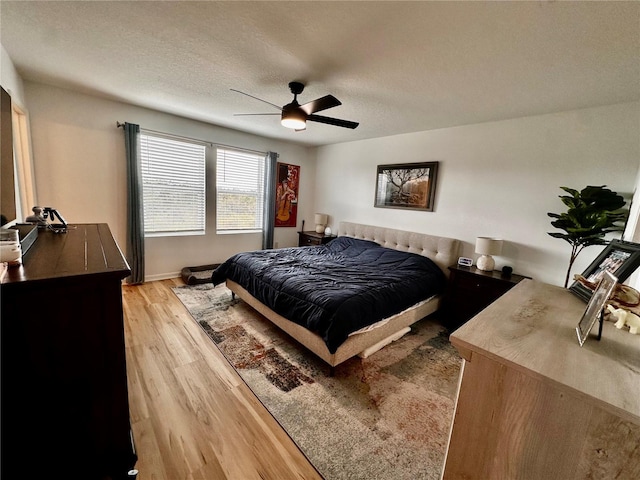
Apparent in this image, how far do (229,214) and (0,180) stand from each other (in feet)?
10.5

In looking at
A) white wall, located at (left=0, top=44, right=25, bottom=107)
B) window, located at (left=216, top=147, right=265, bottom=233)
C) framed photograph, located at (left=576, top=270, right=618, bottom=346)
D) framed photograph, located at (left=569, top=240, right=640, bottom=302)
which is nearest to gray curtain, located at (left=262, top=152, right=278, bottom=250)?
window, located at (left=216, top=147, right=265, bottom=233)

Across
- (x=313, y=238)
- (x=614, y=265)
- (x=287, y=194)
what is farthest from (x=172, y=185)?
(x=614, y=265)

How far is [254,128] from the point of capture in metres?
4.15

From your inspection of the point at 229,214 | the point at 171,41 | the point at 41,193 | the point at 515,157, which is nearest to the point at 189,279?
the point at 229,214

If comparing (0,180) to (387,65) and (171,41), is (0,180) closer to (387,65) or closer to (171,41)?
(171,41)

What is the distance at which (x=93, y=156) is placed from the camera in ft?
10.8

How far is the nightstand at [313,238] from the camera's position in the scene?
15.7 feet

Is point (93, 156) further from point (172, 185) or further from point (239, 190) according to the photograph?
point (239, 190)

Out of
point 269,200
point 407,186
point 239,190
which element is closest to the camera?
point 407,186

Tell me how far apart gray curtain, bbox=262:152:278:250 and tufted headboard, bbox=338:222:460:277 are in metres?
1.37

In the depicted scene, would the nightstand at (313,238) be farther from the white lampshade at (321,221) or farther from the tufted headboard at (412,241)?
the tufted headboard at (412,241)

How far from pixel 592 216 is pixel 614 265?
1624mm

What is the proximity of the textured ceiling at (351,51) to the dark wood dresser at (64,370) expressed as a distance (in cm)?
163

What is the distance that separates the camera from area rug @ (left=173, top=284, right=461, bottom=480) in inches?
57.9
